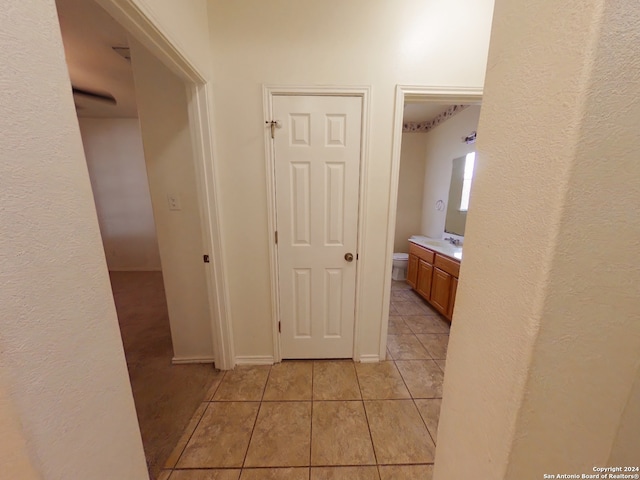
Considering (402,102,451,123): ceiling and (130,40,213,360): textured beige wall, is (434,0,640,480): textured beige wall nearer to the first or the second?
(130,40,213,360): textured beige wall

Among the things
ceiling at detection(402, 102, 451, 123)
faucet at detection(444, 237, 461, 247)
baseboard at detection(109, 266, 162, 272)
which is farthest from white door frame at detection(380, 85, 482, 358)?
baseboard at detection(109, 266, 162, 272)

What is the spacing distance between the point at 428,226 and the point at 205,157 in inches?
135

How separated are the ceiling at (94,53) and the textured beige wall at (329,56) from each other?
88 cm

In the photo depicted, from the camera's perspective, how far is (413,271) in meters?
3.15

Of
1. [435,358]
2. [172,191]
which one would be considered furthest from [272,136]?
[435,358]

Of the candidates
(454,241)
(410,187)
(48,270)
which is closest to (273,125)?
(48,270)

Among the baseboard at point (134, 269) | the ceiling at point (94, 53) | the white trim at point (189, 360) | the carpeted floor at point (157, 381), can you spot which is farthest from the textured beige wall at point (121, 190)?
the white trim at point (189, 360)

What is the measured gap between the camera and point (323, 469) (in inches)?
45.5

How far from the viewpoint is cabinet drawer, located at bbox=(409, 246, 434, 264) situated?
8.96 ft

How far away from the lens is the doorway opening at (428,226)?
5.31 feet

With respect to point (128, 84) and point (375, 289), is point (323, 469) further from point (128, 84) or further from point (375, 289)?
point (128, 84)

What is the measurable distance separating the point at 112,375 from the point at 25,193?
0.52m

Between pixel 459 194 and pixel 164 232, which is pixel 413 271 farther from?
pixel 164 232

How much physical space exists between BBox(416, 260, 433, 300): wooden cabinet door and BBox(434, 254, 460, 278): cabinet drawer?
166 millimetres
